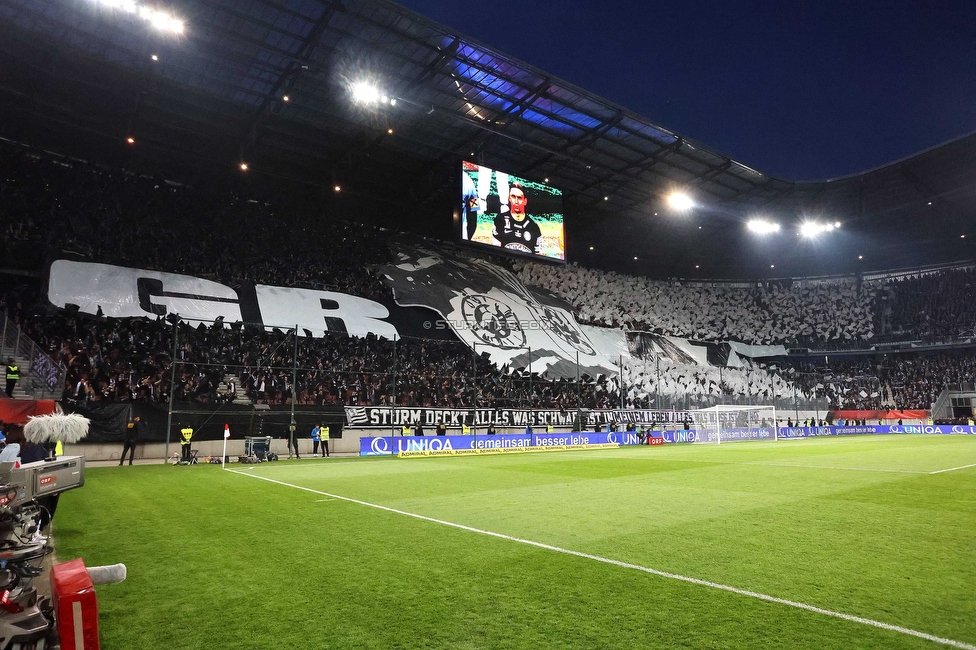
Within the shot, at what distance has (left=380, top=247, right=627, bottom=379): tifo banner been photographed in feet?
110

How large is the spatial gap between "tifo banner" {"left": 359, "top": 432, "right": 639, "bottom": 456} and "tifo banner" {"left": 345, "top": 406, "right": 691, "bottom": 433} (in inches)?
45.5

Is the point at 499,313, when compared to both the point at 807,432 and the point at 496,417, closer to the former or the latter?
the point at 496,417

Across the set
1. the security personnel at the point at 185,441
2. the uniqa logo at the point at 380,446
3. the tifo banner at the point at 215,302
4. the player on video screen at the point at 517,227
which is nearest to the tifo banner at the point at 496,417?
the uniqa logo at the point at 380,446

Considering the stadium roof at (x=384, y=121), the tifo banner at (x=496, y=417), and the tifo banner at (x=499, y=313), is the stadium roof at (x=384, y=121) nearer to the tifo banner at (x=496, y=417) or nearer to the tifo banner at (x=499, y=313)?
the tifo banner at (x=499, y=313)

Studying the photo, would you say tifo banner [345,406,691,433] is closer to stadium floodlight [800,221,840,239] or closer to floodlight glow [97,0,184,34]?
floodlight glow [97,0,184,34]

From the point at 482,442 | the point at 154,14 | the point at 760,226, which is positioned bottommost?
the point at 482,442

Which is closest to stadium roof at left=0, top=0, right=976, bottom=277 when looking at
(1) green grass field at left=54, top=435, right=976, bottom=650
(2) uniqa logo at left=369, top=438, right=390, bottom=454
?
(2) uniqa logo at left=369, top=438, right=390, bottom=454

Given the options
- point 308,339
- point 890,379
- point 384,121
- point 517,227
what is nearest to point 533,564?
point 308,339

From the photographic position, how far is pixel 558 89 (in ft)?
89.7

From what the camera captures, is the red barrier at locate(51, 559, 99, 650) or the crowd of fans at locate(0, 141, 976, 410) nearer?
the red barrier at locate(51, 559, 99, 650)

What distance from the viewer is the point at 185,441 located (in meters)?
18.9

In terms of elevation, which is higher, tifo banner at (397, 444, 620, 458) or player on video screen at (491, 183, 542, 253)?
player on video screen at (491, 183, 542, 253)

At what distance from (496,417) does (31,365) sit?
60.9 feet

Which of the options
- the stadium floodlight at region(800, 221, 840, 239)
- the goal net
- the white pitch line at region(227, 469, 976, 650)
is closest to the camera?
the white pitch line at region(227, 469, 976, 650)
